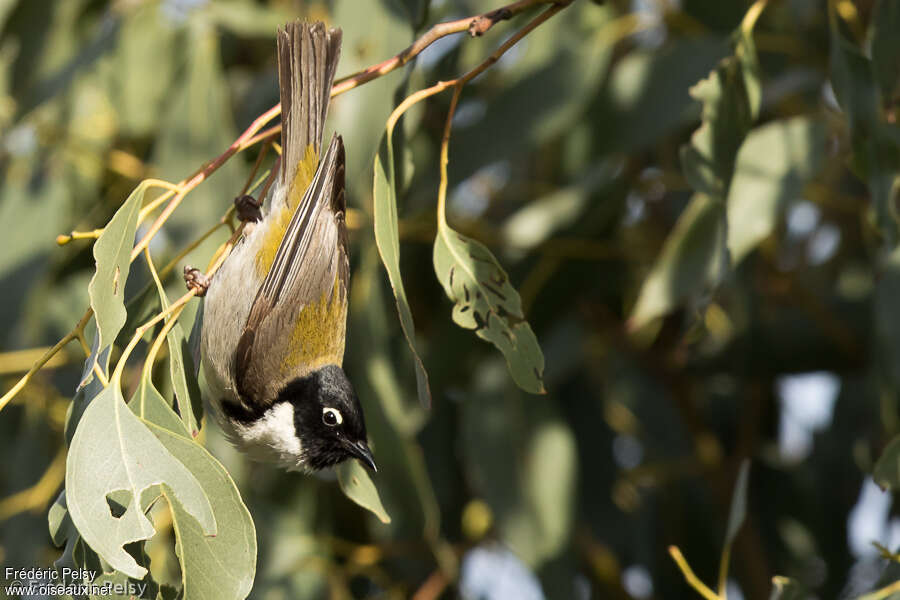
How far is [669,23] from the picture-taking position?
323 cm

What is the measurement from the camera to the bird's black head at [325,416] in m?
2.25

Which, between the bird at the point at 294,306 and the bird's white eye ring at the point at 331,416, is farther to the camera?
the bird's white eye ring at the point at 331,416

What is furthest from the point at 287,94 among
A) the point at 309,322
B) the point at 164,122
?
the point at 164,122

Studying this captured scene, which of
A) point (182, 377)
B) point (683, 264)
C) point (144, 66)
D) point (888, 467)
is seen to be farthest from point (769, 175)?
point (144, 66)

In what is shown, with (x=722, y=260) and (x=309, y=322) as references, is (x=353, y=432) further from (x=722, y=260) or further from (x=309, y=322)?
(x=722, y=260)

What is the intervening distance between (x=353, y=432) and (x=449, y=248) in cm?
68

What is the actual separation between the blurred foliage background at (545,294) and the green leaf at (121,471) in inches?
34.3

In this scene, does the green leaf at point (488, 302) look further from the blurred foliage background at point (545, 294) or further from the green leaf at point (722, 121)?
the blurred foliage background at point (545, 294)

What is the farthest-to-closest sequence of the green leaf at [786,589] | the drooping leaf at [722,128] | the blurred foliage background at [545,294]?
the blurred foliage background at [545,294] < the drooping leaf at [722,128] < the green leaf at [786,589]

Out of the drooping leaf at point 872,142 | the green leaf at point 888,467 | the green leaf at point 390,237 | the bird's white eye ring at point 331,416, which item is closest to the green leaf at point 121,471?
the green leaf at point 390,237

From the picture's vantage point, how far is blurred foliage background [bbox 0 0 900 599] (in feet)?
8.48

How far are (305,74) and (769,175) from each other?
1.14 m

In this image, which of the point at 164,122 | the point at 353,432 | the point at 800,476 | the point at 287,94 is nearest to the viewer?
the point at 287,94

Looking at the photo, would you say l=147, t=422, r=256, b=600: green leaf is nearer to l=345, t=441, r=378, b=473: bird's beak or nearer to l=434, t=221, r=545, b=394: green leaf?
l=434, t=221, r=545, b=394: green leaf
